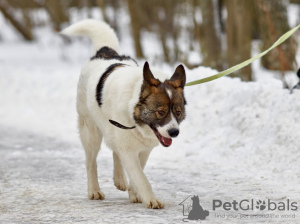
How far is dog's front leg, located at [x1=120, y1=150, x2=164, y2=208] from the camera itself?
536 cm

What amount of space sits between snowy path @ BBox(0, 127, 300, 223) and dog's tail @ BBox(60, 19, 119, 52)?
5.06ft

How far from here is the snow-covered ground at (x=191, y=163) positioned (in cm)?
539

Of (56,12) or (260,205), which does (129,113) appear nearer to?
(260,205)

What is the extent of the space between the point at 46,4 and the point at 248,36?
542 inches

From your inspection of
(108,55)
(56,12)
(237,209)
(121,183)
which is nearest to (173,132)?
(237,209)

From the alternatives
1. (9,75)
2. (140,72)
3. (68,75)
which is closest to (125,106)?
(140,72)

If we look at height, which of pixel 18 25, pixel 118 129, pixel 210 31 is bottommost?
pixel 118 129

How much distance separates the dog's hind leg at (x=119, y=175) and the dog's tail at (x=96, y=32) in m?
1.25

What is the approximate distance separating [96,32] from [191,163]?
2.27m

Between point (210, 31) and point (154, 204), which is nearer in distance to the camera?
point (154, 204)

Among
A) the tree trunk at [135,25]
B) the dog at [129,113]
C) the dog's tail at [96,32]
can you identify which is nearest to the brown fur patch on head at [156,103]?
the dog at [129,113]

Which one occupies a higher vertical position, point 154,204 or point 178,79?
point 178,79

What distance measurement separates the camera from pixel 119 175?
6246 mm

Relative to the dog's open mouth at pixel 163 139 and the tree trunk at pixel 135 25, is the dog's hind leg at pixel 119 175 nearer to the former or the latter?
the dog's open mouth at pixel 163 139
